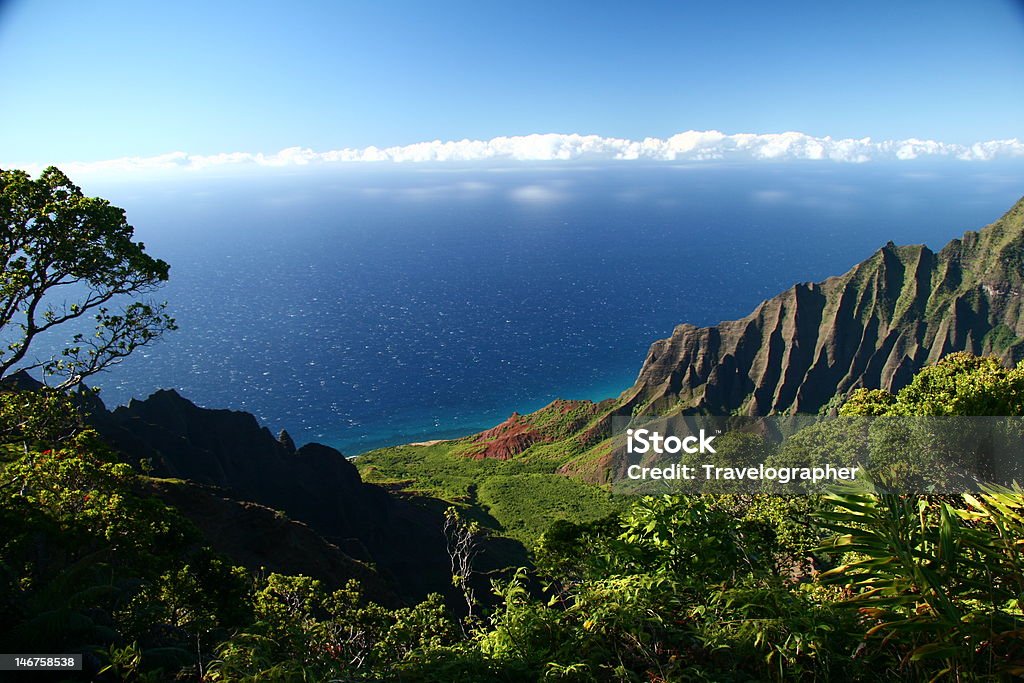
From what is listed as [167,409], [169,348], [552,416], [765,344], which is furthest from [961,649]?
[169,348]

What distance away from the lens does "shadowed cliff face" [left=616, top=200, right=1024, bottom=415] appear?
94.4 m

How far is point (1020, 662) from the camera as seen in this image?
338 cm

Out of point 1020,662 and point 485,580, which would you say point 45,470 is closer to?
point 1020,662

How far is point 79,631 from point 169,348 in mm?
157618

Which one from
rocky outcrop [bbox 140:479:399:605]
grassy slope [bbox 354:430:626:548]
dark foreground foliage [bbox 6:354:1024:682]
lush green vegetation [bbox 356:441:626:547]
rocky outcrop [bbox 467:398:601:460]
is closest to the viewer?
dark foreground foliage [bbox 6:354:1024:682]

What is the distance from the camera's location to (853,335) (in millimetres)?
104250

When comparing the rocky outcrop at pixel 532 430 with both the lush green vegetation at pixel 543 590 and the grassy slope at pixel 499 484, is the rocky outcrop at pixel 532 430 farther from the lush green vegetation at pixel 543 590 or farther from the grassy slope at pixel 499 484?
the lush green vegetation at pixel 543 590

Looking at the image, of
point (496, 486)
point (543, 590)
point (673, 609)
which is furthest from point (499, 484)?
point (673, 609)

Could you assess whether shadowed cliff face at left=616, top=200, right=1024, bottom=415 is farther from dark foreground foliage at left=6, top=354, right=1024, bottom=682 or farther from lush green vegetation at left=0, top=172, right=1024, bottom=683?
dark foreground foliage at left=6, top=354, right=1024, bottom=682

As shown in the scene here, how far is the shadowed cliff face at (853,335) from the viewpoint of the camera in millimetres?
94375

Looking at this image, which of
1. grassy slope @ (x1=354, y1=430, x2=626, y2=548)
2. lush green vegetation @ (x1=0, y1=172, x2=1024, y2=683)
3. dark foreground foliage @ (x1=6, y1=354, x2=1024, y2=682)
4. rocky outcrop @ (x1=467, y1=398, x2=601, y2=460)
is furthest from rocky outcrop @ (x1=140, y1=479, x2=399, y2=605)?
rocky outcrop @ (x1=467, y1=398, x2=601, y2=460)

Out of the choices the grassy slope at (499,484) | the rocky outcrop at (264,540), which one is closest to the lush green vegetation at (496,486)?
the grassy slope at (499,484)

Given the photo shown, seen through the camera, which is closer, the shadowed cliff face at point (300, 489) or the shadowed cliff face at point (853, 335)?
the shadowed cliff face at point (300, 489)

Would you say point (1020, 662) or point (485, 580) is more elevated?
point (1020, 662)
